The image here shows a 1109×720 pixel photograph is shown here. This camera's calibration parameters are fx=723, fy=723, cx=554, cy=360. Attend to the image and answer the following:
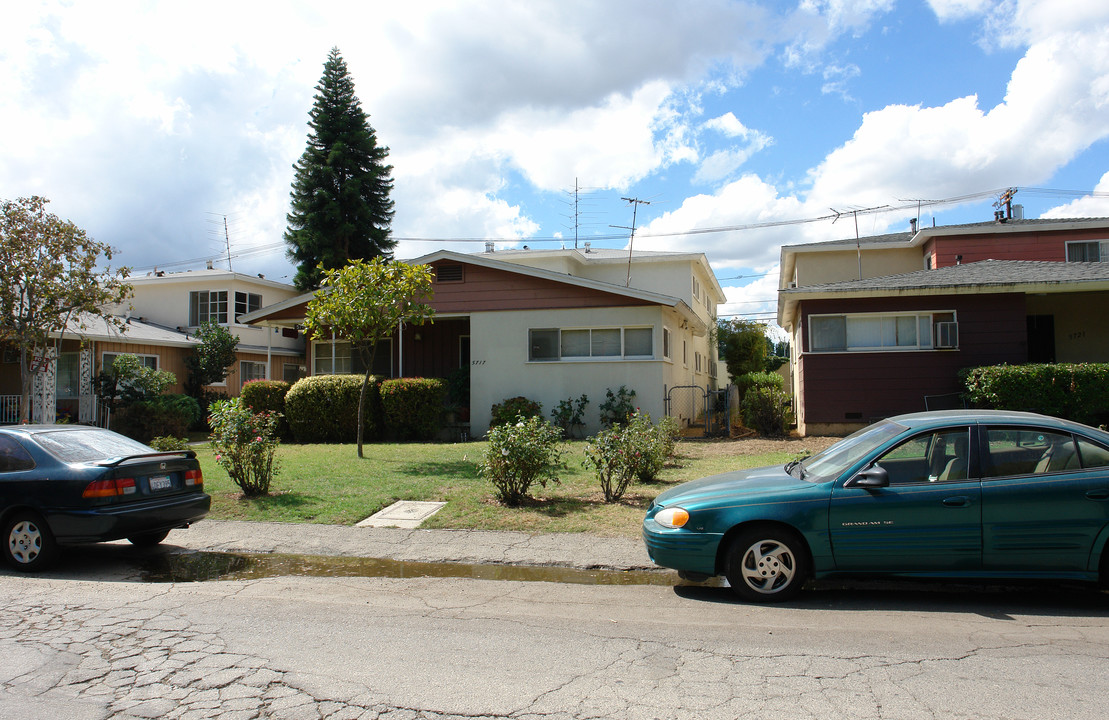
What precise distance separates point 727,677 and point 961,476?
8.98ft

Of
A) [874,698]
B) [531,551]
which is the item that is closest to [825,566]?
[874,698]

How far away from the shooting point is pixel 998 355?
16.2 m

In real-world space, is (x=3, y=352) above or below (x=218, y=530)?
above

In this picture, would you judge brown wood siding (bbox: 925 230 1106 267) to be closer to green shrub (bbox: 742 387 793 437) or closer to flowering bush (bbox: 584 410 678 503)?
green shrub (bbox: 742 387 793 437)

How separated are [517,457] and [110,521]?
437 centimetres

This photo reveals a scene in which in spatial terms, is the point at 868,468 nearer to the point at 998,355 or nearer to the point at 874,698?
the point at 874,698

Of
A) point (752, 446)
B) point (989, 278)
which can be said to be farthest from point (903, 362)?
point (752, 446)

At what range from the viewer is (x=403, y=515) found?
903 cm

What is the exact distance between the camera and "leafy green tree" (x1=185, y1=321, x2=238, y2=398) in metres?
24.9

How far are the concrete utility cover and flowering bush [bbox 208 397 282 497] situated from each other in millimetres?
2061

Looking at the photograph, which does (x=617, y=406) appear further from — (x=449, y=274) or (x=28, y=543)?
(x=28, y=543)

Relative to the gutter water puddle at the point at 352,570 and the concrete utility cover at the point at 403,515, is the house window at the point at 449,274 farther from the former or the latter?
the gutter water puddle at the point at 352,570

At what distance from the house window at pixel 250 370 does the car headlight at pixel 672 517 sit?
25.2 metres

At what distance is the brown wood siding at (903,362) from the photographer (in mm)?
16234
